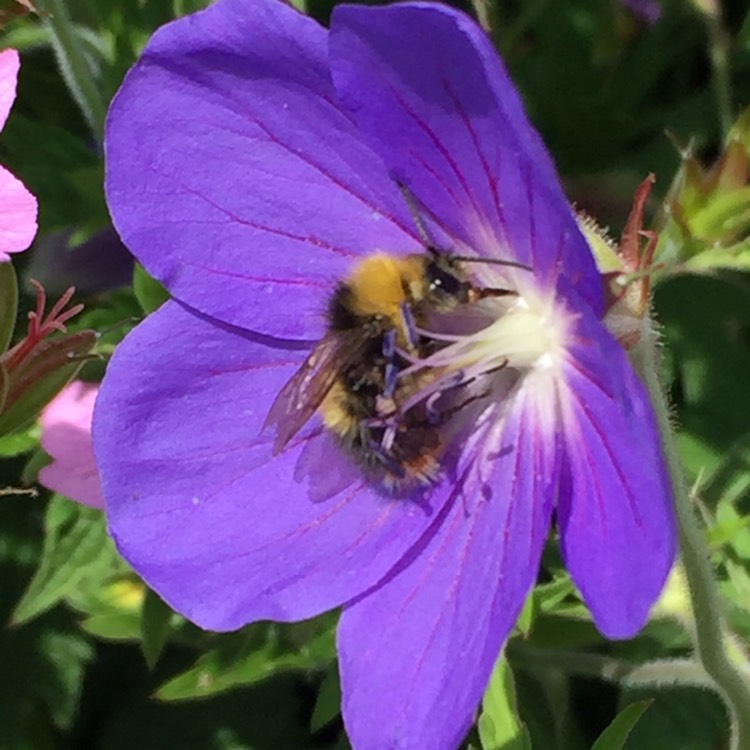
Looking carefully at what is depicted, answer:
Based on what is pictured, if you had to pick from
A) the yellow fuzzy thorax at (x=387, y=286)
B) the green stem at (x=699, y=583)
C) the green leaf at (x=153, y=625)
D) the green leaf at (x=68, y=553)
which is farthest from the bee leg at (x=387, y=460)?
the green leaf at (x=68, y=553)

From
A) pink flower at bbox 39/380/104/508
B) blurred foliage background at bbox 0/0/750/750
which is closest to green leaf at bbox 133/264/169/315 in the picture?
blurred foliage background at bbox 0/0/750/750

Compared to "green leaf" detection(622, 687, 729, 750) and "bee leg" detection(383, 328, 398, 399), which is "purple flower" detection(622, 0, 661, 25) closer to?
"green leaf" detection(622, 687, 729, 750)

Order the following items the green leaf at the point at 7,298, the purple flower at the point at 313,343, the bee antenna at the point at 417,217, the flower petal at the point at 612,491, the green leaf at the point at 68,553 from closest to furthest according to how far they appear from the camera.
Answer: the flower petal at the point at 612,491 < the purple flower at the point at 313,343 < the bee antenna at the point at 417,217 < the green leaf at the point at 7,298 < the green leaf at the point at 68,553

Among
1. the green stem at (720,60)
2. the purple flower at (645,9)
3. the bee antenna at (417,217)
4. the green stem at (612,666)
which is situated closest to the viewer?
the bee antenna at (417,217)

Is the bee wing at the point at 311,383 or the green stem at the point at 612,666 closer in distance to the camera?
the bee wing at the point at 311,383

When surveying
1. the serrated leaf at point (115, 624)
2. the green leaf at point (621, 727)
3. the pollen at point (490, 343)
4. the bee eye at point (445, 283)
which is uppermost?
the bee eye at point (445, 283)

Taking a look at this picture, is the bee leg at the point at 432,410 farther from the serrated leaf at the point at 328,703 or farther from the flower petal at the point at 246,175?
the serrated leaf at the point at 328,703

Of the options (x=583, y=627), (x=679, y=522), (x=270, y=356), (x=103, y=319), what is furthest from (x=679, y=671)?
(x=103, y=319)

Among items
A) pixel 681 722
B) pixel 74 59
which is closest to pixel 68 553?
pixel 74 59
